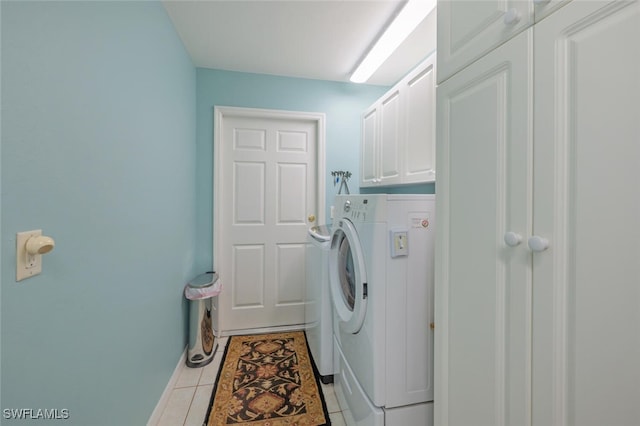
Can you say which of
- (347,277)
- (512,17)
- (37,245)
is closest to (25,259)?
(37,245)

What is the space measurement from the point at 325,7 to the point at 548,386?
2.05 meters

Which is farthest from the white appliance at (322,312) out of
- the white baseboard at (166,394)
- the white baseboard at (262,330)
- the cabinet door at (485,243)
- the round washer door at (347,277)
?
the white baseboard at (166,394)

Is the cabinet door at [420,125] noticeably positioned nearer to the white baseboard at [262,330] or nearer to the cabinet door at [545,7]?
the cabinet door at [545,7]

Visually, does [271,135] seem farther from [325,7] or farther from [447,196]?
[447,196]

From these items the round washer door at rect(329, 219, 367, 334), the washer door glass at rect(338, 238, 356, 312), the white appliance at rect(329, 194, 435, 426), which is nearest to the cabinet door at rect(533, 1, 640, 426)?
the white appliance at rect(329, 194, 435, 426)

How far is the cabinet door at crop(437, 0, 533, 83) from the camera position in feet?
2.06

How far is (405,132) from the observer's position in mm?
1826

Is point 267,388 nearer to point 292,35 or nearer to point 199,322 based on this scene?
point 199,322

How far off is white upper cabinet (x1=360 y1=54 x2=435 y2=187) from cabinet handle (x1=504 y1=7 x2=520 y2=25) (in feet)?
3.18

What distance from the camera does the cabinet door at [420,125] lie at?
1586 millimetres

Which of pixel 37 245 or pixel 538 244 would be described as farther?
pixel 37 245

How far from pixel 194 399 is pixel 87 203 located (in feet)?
4.67

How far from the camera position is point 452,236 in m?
0.85

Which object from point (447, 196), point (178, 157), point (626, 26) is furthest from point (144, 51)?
point (626, 26)
